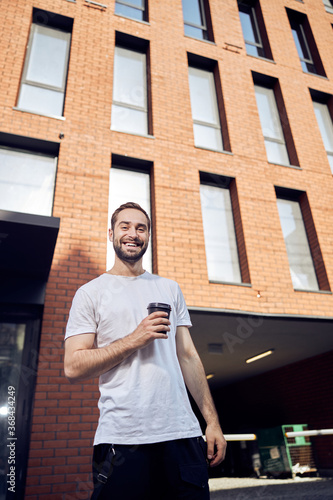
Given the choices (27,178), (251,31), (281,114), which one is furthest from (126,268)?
(251,31)

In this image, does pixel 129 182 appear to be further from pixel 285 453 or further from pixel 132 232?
pixel 285 453

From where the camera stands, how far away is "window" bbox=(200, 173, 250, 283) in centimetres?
730

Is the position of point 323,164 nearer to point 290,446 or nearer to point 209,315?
point 209,315

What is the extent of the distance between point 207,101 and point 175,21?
7.64 feet

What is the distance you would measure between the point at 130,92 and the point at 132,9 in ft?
9.83

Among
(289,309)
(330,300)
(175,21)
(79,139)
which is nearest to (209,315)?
(289,309)

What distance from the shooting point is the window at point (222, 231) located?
730cm

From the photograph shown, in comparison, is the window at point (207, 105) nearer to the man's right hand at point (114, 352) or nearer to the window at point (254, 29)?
the window at point (254, 29)

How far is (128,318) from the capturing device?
1849mm

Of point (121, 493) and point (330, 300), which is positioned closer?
point (121, 493)

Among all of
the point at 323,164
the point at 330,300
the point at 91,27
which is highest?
the point at 91,27

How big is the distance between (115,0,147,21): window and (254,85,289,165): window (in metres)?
3.59

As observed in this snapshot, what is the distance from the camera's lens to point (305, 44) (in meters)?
11.7

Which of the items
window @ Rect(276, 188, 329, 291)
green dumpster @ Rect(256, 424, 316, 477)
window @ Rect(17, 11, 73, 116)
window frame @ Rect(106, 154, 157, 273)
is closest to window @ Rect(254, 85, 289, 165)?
window @ Rect(276, 188, 329, 291)
